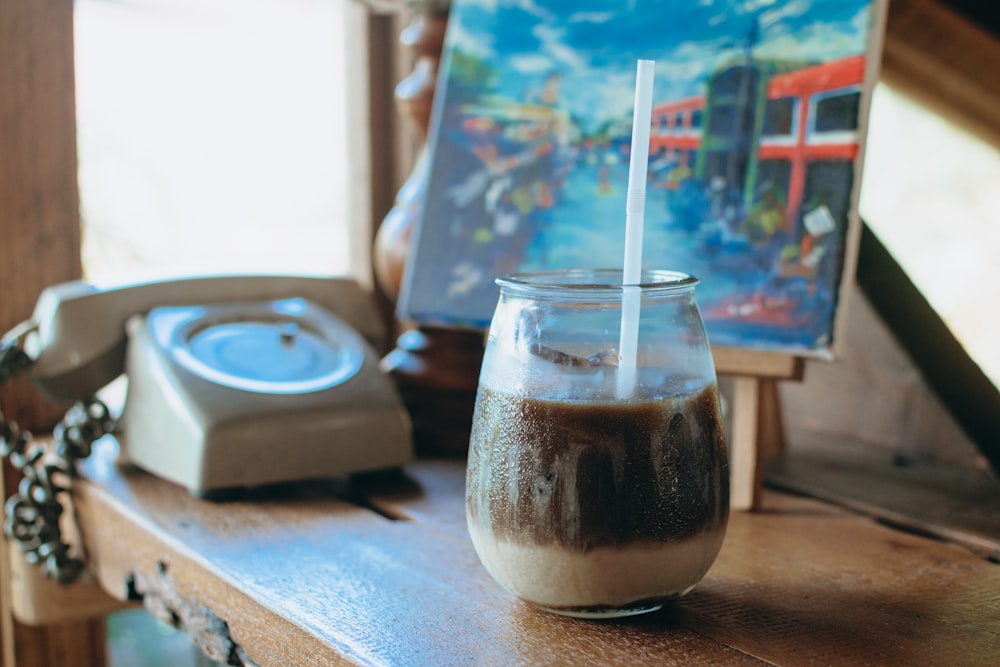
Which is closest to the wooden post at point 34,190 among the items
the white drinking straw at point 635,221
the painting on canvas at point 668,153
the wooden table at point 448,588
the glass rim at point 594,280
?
the wooden table at point 448,588

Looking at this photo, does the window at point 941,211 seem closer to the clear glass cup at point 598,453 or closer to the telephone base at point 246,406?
the clear glass cup at point 598,453

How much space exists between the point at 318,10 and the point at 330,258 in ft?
1.34

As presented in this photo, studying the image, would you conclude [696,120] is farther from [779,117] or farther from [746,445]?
[746,445]

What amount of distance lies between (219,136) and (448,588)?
103 cm

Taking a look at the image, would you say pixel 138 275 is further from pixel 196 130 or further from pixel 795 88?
pixel 795 88

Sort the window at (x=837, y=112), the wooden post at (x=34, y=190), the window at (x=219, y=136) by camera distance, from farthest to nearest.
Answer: the window at (x=219, y=136)
the wooden post at (x=34, y=190)
the window at (x=837, y=112)

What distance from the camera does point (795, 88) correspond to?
836 millimetres

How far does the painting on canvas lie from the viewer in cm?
81

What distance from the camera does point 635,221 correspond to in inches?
23.0

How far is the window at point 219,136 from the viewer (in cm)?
138

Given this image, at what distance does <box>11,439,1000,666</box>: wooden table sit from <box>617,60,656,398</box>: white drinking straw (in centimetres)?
17

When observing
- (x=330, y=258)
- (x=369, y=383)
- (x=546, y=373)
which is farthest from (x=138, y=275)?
(x=546, y=373)

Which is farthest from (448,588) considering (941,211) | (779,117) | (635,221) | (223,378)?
(941,211)

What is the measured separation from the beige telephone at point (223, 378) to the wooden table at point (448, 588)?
0.04m
